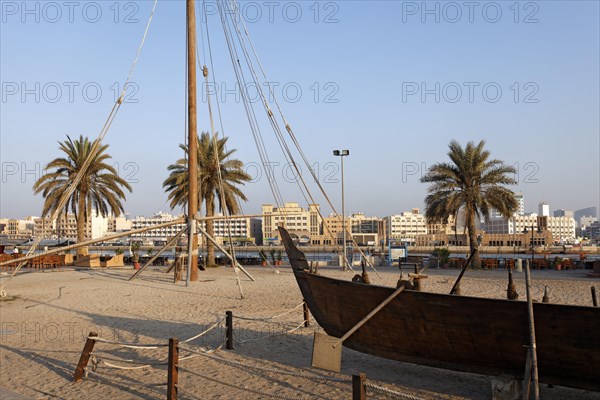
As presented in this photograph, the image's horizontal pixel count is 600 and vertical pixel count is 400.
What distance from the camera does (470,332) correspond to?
7133 millimetres

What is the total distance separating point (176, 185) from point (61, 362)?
78.6 ft

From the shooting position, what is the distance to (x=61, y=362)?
9.95m

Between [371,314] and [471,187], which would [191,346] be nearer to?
[371,314]

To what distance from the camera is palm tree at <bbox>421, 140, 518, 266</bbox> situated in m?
30.1

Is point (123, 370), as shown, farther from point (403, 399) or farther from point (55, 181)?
point (55, 181)

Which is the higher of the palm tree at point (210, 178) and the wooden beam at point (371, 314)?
the palm tree at point (210, 178)

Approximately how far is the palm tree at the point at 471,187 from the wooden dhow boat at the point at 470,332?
23.0m

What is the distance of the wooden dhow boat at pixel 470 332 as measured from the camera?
6398 millimetres

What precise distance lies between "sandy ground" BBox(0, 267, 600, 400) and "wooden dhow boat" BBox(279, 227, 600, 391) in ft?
2.27

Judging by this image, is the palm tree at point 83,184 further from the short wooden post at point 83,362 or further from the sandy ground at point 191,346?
the short wooden post at point 83,362

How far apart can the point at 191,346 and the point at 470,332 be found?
6051mm

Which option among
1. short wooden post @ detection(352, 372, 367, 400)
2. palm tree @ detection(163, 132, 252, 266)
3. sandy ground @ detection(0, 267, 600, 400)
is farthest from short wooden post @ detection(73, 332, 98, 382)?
palm tree @ detection(163, 132, 252, 266)

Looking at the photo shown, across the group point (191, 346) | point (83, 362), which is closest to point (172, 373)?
point (83, 362)

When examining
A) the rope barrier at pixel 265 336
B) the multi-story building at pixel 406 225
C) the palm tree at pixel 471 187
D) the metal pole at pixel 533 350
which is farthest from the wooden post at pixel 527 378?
the multi-story building at pixel 406 225
